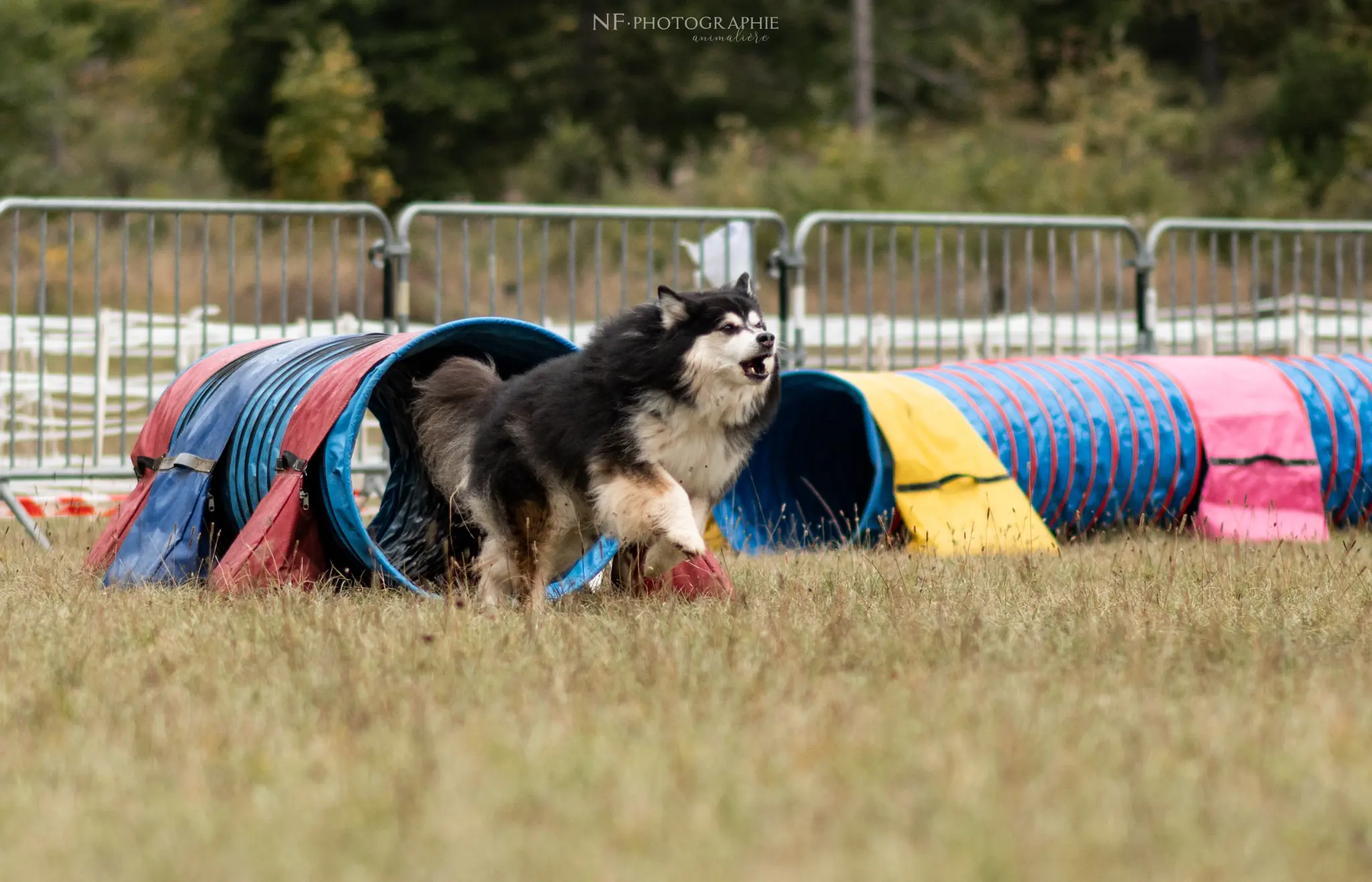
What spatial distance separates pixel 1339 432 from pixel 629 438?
4.84 meters

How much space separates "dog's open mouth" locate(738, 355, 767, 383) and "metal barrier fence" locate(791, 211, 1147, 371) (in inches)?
156

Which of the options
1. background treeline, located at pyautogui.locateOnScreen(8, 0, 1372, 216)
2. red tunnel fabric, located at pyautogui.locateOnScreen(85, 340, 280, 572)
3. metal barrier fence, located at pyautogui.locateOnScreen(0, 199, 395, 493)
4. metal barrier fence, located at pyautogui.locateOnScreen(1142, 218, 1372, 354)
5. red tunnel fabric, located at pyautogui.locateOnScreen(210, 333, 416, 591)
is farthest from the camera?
background treeline, located at pyautogui.locateOnScreen(8, 0, 1372, 216)

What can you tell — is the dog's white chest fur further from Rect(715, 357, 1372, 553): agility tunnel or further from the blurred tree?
the blurred tree

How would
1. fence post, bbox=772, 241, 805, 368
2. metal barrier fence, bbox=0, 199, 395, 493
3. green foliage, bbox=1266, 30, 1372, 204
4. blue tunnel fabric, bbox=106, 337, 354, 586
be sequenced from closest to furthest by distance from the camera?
blue tunnel fabric, bbox=106, 337, 354, 586
metal barrier fence, bbox=0, 199, 395, 493
fence post, bbox=772, 241, 805, 368
green foliage, bbox=1266, 30, 1372, 204

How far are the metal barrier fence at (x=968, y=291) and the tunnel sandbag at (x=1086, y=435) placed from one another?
1.36 m

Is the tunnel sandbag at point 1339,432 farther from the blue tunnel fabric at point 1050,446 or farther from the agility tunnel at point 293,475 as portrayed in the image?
the agility tunnel at point 293,475

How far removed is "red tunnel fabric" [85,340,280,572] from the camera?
6676 mm

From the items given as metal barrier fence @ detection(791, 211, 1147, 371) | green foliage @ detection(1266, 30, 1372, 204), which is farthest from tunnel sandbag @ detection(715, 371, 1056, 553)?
green foliage @ detection(1266, 30, 1372, 204)

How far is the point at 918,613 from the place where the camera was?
5.10 metres

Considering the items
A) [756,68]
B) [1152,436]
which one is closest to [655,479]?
[1152,436]

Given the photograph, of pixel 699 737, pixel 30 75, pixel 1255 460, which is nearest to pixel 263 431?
pixel 699 737

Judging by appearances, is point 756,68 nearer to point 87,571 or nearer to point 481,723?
point 87,571

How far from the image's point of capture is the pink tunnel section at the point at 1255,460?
8148 mm

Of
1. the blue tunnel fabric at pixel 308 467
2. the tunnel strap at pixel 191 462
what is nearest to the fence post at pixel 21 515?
the blue tunnel fabric at pixel 308 467
